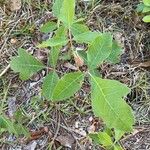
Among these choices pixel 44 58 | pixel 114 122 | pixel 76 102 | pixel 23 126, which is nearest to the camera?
pixel 114 122

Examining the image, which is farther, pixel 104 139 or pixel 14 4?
pixel 14 4

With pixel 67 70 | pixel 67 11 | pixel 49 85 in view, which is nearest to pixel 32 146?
pixel 49 85

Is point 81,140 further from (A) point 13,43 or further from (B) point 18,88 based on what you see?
(A) point 13,43

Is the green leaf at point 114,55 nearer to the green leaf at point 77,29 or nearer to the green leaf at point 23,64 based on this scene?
the green leaf at point 77,29

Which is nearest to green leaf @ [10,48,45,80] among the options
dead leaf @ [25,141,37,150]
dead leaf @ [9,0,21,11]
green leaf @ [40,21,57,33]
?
green leaf @ [40,21,57,33]

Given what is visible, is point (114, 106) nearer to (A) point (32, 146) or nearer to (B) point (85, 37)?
(B) point (85, 37)

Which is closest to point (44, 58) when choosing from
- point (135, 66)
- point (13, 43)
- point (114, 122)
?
point (13, 43)

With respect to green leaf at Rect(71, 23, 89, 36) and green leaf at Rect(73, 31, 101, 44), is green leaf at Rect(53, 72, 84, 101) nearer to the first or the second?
green leaf at Rect(73, 31, 101, 44)
